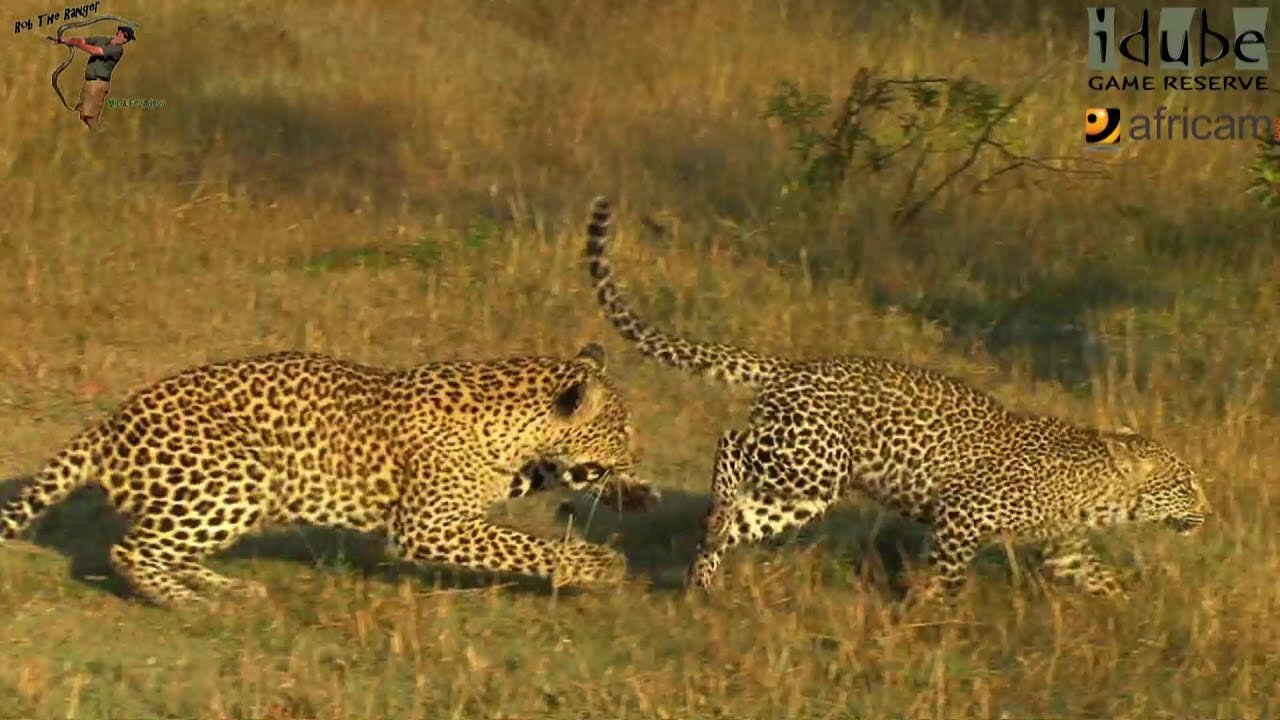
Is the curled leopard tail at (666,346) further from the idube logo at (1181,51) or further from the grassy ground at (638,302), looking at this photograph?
the idube logo at (1181,51)

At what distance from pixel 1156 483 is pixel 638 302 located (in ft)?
14.8

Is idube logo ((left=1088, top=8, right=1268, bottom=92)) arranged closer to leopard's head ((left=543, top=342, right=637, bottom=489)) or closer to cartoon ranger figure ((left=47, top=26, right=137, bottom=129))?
cartoon ranger figure ((left=47, top=26, right=137, bottom=129))

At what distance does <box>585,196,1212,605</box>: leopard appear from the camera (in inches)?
316

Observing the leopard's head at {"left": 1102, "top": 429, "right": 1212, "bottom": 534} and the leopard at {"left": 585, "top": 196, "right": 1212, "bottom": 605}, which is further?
the leopard's head at {"left": 1102, "top": 429, "right": 1212, "bottom": 534}

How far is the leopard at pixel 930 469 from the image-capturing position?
26.3 ft

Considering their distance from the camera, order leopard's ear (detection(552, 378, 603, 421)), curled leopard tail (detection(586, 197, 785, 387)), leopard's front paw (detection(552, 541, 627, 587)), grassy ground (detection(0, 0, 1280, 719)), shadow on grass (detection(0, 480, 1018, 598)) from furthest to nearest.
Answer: curled leopard tail (detection(586, 197, 785, 387)) → shadow on grass (detection(0, 480, 1018, 598)) → leopard's ear (detection(552, 378, 603, 421)) → leopard's front paw (detection(552, 541, 627, 587)) → grassy ground (detection(0, 0, 1280, 719))

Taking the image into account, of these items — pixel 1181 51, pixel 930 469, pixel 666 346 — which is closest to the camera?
pixel 930 469

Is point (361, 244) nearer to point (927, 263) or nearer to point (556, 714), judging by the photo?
point (927, 263)

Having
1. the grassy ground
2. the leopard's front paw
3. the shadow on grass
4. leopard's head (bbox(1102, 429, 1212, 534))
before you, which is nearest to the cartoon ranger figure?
the grassy ground

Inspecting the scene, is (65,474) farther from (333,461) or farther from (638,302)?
(638,302)

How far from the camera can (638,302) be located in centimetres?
1224

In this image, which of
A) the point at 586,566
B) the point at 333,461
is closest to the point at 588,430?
the point at 586,566

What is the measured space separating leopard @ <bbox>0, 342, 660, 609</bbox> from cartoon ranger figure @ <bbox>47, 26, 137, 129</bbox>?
270 inches

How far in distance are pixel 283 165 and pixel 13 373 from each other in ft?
12.8
